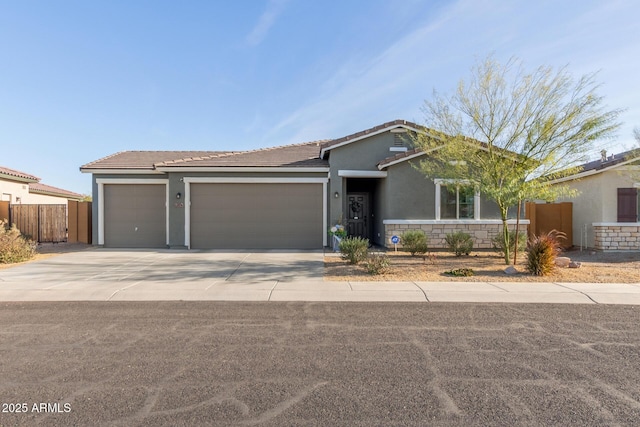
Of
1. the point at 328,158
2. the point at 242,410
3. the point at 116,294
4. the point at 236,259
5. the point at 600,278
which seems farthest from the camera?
the point at 328,158

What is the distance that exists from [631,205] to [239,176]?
627 inches

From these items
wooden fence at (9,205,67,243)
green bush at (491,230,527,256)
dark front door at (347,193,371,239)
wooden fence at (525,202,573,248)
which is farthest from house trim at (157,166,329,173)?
wooden fence at (525,202,573,248)

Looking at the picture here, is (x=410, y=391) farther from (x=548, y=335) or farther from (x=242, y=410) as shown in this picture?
(x=548, y=335)

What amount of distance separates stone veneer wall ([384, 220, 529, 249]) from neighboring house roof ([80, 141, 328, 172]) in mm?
4071

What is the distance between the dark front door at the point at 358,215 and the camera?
1683 centimetres

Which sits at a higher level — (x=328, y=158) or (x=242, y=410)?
(x=328, y=158)

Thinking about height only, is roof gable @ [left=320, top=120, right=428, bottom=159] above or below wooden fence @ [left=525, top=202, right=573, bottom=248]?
above

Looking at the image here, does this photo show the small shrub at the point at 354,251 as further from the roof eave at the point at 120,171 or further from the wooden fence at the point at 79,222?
the wooden fence at the point at 79,222

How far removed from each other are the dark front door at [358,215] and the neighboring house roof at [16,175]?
18.2m

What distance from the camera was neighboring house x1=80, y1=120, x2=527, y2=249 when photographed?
46.1ft

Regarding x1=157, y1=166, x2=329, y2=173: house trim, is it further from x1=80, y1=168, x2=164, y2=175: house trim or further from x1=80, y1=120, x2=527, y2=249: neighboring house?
x1=80, y1=168, x2=164, y2=175: house trim

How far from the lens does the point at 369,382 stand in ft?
12.1

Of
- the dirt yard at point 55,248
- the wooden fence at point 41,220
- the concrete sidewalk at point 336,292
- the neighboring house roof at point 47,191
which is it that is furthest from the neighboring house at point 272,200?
the neighboring house roof at point 47,191

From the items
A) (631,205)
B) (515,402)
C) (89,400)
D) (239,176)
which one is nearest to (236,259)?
(239,176)
